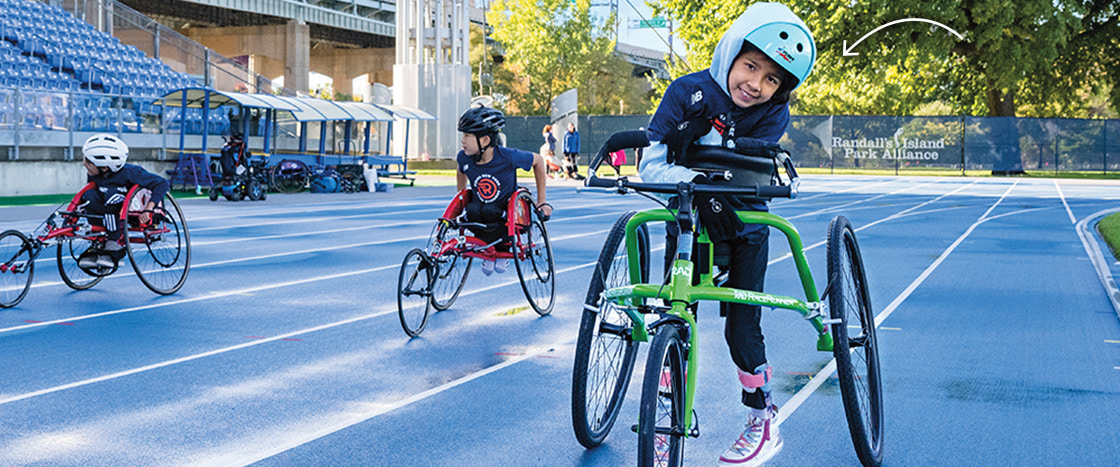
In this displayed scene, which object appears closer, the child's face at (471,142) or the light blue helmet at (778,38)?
the light blue helmet at (778,38)

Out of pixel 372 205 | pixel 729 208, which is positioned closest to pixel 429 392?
pixel 729 208

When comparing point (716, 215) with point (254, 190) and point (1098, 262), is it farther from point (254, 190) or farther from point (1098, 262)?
point (254, 190)

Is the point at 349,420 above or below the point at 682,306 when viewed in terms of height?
below

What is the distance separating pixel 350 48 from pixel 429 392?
76.7 m

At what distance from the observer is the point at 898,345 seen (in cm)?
760

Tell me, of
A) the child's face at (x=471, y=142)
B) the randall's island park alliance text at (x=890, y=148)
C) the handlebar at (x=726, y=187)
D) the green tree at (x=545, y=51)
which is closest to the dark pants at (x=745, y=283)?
the handlebar at (x=726, y=187)

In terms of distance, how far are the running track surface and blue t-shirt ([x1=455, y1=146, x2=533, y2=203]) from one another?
943mm

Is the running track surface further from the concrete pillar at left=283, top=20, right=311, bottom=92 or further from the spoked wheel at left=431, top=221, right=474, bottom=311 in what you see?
the concrete pillar at left=283, top=20, right=311, bottom=92

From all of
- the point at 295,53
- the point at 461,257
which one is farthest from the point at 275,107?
the point at 295,53

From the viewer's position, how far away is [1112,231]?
53.4ft

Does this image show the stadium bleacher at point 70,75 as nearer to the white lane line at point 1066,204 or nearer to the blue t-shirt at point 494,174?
the blue t-shirt at point 494,174

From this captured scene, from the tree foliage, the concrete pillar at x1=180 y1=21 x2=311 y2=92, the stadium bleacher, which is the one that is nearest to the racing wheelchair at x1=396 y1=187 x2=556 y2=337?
the stadium bleacher

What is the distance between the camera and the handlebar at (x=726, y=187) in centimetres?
393

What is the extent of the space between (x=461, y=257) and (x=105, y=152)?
3065 millimetres
